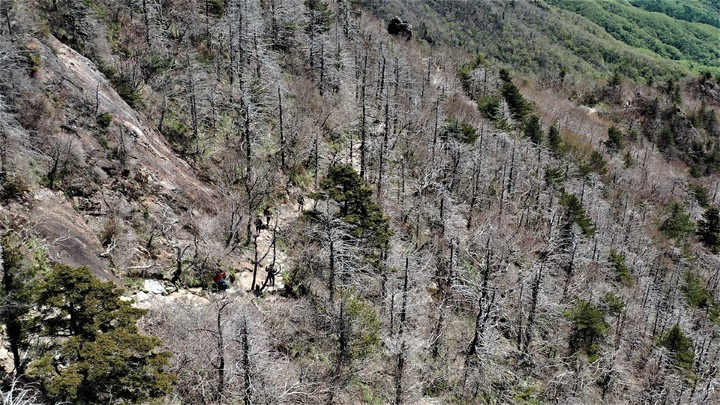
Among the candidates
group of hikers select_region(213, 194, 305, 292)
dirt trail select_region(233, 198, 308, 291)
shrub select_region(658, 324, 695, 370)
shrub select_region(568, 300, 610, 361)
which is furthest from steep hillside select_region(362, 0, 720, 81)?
shrub select_region(658, 324, 695, 370)

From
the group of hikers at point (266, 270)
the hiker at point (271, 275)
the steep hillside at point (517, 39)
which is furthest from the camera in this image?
the steep hillside at point (517, 39)

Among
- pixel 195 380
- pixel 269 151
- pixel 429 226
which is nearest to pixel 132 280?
pixel 195 380

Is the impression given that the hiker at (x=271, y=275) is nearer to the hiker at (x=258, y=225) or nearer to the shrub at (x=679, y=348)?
the hiker at (x=258, y=225)

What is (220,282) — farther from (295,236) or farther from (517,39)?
(517,39)

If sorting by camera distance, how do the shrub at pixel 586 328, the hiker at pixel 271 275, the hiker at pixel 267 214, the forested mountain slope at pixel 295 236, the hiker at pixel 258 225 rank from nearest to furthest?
the forested mountain slope at pixel 295 236 < the hiker at pixel 271 275 < the hiker at pixel 258 225 < the hiker at pixel 267 214 < the shrub at pixel 586 328

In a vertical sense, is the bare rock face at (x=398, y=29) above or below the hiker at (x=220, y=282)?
above

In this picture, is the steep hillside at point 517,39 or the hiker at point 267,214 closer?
the hiker at point 267,214

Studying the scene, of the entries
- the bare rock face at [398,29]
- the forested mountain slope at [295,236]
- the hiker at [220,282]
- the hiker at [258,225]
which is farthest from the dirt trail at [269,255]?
the bare rock face at [398,29]

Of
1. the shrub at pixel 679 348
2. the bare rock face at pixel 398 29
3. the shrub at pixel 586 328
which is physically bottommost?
the shrub at pixel 679 348

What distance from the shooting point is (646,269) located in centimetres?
5925

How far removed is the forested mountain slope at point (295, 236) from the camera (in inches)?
894

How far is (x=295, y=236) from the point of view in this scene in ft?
119

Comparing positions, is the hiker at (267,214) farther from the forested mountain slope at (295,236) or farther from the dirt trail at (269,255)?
the dirt trail at (269,255)

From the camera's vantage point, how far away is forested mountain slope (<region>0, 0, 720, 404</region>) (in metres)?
22.7
